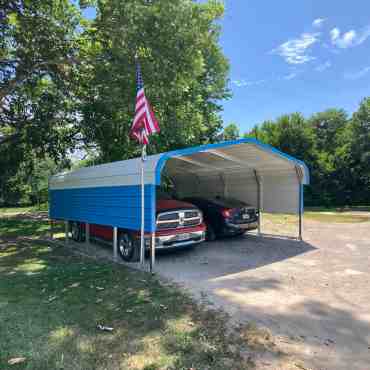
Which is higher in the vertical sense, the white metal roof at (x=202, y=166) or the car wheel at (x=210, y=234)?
the white metal roof at (x=202, y=166)

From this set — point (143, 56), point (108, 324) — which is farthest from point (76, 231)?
point (108, 324)

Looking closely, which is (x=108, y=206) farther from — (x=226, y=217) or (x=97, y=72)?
(x=97, y=72)

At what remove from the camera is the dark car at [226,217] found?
916 cm

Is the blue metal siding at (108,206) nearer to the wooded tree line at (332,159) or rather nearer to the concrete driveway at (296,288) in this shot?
the concrete driveway at (296,288)

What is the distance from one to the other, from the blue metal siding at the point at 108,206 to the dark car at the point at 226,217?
10.7 ft

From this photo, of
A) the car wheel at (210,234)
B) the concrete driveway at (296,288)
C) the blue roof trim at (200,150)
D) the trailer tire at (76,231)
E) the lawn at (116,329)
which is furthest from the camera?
the trailer tire at (76,231)

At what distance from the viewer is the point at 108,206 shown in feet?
25.5

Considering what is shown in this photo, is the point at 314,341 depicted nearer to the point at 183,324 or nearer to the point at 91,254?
the point at 183,324

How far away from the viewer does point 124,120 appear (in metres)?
12.3

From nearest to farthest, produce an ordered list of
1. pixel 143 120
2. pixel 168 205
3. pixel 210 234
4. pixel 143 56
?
pixel 143 120, pixel 168 205, pixel 210 234, pixel 143 56

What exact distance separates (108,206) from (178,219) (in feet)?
6.28

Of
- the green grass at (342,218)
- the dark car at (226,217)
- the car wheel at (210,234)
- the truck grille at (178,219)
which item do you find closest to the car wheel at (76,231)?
the dark car at (226,217)

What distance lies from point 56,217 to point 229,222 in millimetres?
6465

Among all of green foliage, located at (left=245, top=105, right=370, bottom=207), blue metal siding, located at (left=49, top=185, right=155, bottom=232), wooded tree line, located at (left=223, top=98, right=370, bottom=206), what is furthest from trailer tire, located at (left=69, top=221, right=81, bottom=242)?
green foliage, located at (left=245, top=105, right=370, bottom=207)
